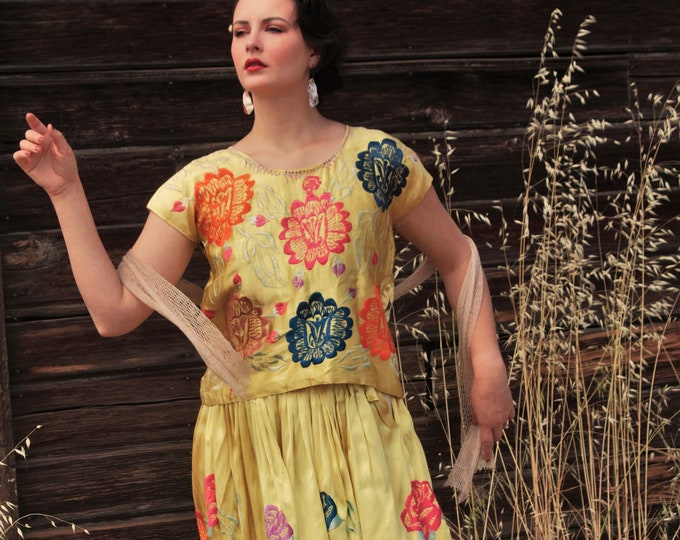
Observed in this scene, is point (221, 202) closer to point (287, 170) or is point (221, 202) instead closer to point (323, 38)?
point (287, 170)

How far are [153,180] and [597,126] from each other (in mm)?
1423

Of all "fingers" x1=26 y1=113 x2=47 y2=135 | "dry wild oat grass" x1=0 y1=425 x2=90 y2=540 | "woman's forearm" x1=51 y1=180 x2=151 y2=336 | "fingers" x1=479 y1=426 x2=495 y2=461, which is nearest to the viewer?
"fingers" x1=26 y1=113 x2=47 y2=135

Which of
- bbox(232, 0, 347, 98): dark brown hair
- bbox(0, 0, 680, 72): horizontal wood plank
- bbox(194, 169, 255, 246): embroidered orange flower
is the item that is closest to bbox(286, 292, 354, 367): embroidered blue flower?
bbox(194, 169, 255, 246): embroidered orange flower

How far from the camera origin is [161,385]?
11.3 ft

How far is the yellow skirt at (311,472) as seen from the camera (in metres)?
Answer: 2.23

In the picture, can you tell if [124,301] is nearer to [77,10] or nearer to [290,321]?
[290,321]

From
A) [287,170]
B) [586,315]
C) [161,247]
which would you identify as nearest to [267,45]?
[287,170]

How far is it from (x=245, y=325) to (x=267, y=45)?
62 cm

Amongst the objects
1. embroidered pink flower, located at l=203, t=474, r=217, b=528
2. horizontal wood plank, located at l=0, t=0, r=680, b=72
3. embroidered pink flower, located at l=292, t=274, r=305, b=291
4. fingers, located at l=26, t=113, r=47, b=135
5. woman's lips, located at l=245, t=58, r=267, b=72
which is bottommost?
embroidered pink flower, located at l=203, t=474, r=217, b=528

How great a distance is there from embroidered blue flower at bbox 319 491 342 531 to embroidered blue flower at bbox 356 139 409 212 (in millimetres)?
650

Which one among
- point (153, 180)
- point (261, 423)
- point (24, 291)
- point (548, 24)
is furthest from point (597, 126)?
point (24, 291)

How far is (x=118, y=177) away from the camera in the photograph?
3.38 metres

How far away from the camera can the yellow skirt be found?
2.23 meters

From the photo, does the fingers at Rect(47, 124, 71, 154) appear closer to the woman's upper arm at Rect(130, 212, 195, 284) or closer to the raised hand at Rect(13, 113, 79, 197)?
the raised hand at Rect(13, 113, 79, 197)
